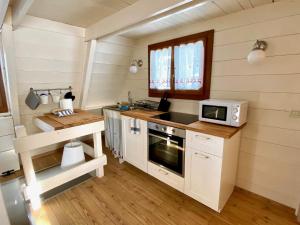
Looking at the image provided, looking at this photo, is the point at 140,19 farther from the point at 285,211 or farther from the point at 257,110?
the point at 285,211

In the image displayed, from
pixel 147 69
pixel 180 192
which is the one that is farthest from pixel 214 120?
pixel 147 69

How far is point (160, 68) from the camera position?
2.68 m

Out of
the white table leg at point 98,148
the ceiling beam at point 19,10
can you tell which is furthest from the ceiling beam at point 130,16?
the white table leg at point 98,148

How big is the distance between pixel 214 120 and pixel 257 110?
1.70ft

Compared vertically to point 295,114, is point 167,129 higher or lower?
lower

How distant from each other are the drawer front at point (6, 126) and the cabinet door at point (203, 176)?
8.30 ft

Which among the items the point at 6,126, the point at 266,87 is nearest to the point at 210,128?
the point at 266,87

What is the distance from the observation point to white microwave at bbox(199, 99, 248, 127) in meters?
1.65

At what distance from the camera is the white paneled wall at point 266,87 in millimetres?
A: 1604

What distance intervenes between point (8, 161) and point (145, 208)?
2144mm

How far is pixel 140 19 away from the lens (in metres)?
1.63

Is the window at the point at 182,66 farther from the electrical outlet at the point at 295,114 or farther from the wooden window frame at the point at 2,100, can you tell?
the wooden window frame at the point at 2,100

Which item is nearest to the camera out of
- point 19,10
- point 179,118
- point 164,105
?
point 19,10

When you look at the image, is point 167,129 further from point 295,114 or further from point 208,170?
point 295,114
